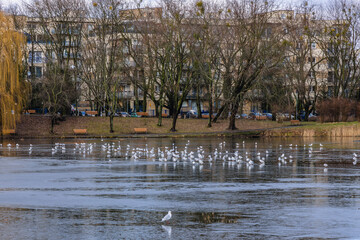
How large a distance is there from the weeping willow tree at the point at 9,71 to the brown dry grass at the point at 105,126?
721 centimetres

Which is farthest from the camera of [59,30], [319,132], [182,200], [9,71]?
[59,30]

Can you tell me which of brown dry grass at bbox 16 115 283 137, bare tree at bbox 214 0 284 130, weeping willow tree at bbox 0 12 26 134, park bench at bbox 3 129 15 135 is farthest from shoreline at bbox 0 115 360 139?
weeping willow tree at bbox 0 12 26 134

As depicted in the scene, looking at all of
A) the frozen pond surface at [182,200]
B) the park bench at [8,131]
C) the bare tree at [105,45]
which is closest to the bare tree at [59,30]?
the bare tree at [105,45]

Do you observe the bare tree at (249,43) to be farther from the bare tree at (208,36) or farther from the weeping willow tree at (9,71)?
the weeping willow tree at (9,71)

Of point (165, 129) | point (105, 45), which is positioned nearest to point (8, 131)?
point (105, 45)

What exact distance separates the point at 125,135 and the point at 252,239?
49.6 meters

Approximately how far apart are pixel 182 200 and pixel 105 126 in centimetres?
5236

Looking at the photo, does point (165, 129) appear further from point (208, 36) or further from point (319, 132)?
point (319, 132)

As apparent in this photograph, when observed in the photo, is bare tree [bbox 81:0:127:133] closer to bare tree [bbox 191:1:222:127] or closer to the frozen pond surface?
bare tree [bbox 191:1:222:127]

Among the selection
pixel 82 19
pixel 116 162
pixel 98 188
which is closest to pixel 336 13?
pixel 82 19

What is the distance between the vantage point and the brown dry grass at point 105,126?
64.6 metres

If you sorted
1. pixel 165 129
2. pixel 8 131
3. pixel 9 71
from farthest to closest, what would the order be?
pixel 165 129
pixel 8 131
pixel 9 71

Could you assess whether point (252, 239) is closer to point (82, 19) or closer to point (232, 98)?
point (232, 98)

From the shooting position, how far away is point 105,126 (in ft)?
225
